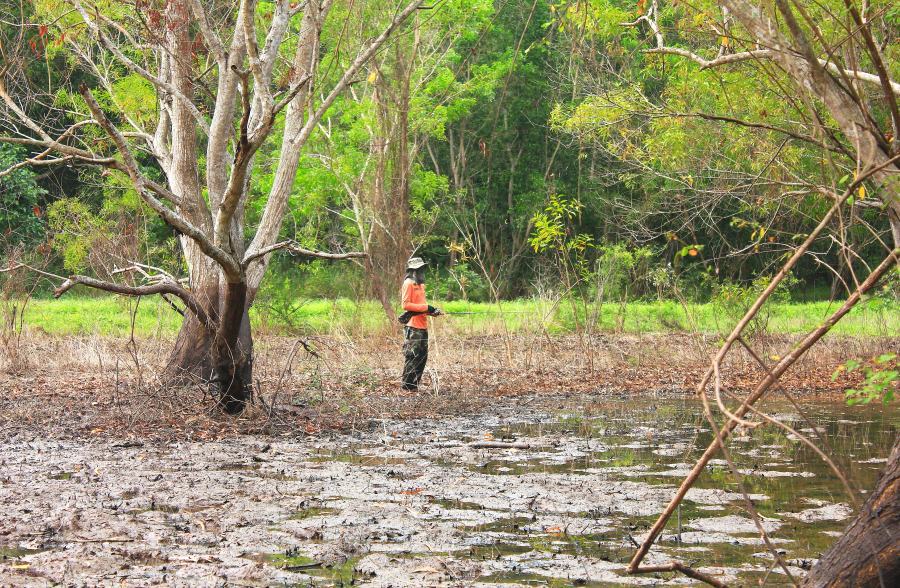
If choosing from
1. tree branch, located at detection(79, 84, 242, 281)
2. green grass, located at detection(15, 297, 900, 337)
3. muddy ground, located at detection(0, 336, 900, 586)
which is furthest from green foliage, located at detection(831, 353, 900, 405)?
green grass, located at detection(15, 297, 900, 337)

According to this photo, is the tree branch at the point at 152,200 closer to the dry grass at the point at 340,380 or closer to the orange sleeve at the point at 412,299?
the dry grass at the point at 340,380

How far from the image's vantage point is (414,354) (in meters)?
14.9

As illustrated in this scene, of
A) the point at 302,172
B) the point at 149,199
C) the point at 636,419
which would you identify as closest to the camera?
the point at 149,199

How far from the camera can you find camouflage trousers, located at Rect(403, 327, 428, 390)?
1487 cm

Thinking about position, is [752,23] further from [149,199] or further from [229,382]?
[229,382]

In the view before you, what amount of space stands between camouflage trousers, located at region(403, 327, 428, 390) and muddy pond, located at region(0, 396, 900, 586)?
130 inches

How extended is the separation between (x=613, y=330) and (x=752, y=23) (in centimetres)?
1930

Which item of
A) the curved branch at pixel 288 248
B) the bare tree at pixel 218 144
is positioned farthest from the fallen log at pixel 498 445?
the bare tree at pixel 218 144

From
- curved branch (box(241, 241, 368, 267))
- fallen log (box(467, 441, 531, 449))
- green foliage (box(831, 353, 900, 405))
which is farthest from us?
curved branch (box(241, 241, 368, 267))

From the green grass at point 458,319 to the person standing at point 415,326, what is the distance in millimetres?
3294

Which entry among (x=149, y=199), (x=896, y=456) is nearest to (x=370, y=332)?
(x=149, y=199)

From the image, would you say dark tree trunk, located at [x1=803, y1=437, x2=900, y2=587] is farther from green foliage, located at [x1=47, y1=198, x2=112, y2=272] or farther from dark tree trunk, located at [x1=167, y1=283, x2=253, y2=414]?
green foliage, located at [x1=47, y1=198, x2=112, y2=272]

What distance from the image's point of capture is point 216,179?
13.5 m

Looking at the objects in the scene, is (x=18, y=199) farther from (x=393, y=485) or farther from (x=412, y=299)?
(x=393, y=485)
